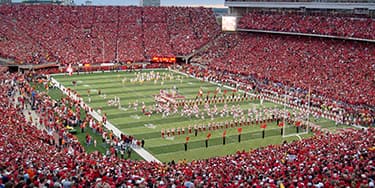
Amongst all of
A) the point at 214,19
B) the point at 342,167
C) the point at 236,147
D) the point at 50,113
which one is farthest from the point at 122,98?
the point at 214,19

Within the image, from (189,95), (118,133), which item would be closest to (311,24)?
(189,95)

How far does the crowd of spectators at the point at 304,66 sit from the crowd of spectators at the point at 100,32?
22.4 ft

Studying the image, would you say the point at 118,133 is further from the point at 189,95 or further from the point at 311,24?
the point at 311,24

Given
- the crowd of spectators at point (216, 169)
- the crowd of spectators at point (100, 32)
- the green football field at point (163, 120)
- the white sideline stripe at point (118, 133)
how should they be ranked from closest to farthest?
1. the crowd of spectators at point (216, 169)
2. the white sideline stripe at point (118, 133)
3. the green football field at point (163, 120)
4. the crowd of spectators at point (100, 32)

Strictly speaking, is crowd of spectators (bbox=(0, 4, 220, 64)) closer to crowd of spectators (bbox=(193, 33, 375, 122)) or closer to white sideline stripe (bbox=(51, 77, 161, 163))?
crowd of spectators (bbox=(193, 33, 375, 122))

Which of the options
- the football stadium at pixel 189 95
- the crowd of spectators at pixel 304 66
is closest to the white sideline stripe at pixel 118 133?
Answer: the football stadium at pixel 189 95

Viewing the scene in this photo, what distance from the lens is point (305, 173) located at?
13.1 m

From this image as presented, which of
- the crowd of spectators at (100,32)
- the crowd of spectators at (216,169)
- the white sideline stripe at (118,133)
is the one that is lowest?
the white sideline stripe at (118,133)

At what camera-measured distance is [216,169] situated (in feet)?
49.1

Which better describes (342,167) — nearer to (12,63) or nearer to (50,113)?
(50,113)

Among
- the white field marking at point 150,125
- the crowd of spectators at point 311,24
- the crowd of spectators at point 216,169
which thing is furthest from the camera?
the crowd of spectators at point 311,24

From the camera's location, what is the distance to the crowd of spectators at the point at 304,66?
113ft

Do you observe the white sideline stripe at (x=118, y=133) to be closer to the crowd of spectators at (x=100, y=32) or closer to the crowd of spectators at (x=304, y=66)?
the crowd of spectators at (x=304, y=66)

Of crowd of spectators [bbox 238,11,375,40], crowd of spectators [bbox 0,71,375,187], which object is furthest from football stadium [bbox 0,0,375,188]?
crowd of spectators [bbox 238,11,375,40]
